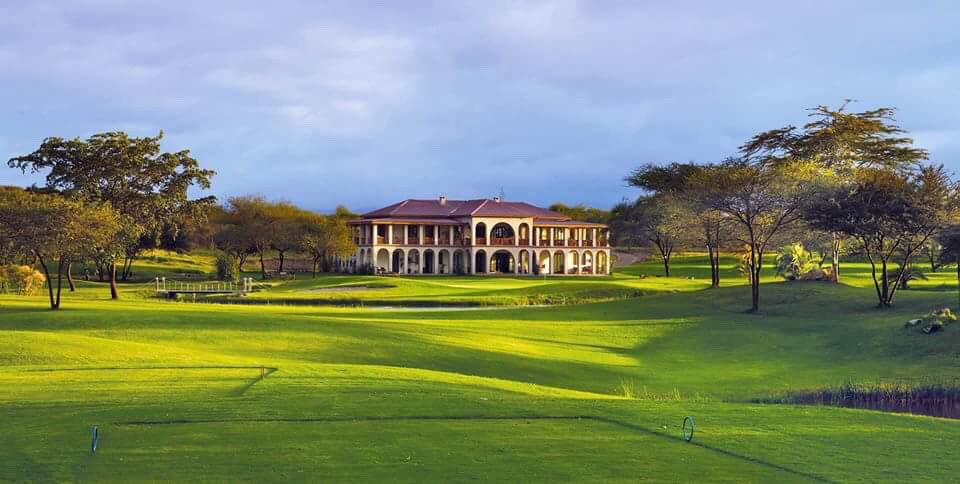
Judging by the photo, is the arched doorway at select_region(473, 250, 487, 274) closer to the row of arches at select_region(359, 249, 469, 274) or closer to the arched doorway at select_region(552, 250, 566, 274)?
the row of arches at select_region(359, 249, 469, 274)

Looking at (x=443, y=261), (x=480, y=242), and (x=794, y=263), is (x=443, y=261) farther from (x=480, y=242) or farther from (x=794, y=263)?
(x=794, y=263)

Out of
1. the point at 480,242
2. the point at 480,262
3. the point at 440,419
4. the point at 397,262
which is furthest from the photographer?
the point at 480,262

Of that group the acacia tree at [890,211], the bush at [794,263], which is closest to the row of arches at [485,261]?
the bush at [794,263]

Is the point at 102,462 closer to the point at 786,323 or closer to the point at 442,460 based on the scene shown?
the point at 442,460

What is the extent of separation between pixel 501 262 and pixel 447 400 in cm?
8197

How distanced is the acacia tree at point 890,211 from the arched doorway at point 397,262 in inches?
2184

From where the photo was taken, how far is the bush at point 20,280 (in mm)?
50781

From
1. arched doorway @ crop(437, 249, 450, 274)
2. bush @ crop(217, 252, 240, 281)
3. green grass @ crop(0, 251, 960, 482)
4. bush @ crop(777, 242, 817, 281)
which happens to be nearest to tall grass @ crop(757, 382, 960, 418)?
green grass @ crop(0, 251, 960, 482)

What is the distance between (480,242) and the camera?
92.9 m

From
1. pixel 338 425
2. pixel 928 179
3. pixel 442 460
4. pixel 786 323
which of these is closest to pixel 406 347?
pixel 338 425

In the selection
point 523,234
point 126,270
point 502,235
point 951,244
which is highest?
point 523,234

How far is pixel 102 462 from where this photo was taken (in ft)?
34.2

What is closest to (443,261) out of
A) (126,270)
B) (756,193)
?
(126,270)

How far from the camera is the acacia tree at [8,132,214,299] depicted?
57.5 m
